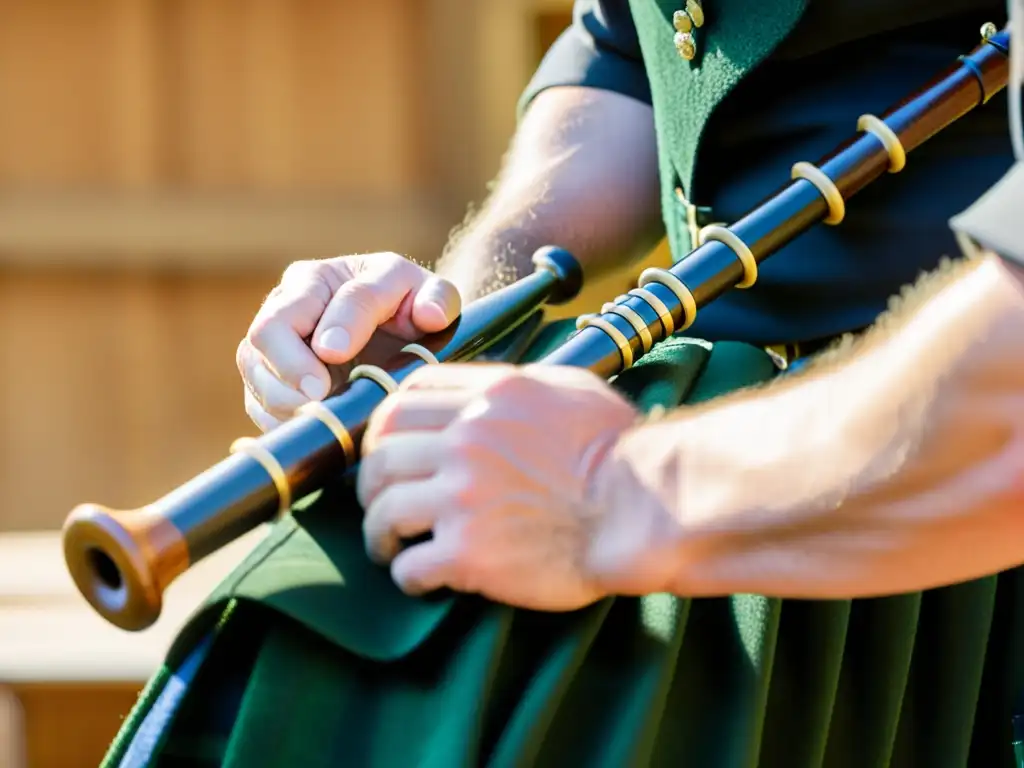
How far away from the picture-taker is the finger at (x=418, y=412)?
637 mm

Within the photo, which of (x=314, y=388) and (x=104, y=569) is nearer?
(x=104, y=569)

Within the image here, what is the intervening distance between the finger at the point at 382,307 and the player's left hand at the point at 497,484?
12cm

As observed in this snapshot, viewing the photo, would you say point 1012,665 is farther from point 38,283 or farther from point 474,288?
point 38,283

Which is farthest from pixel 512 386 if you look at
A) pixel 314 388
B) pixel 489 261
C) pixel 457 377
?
pixel 489 261

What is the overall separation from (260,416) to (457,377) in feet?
0.62

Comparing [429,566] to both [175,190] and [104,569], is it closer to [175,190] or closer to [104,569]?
[104,569]

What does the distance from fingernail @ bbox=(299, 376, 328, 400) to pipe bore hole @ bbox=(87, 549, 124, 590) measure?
0.53ft

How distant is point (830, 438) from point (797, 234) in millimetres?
239

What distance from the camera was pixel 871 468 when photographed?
0.54 m

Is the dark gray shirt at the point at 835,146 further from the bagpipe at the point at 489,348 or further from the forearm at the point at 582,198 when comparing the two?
the forearm at the point at 582,198

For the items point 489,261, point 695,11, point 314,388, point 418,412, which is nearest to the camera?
point 418,412

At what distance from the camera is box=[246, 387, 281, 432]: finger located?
79 cm

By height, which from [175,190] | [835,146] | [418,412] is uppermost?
[835,146]

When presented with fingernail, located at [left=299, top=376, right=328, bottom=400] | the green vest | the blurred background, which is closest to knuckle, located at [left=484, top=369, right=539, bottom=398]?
fingernail, located at [left=299, top=376, right=328, bottom=400]
